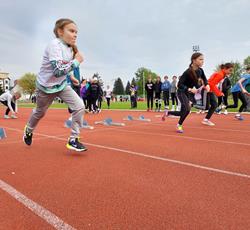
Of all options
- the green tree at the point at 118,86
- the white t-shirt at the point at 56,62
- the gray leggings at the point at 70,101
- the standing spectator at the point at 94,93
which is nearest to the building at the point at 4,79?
the green tree at the point at 118,86

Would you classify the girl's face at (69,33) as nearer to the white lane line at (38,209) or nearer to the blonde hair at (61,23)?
the blonde hair at (61,23)

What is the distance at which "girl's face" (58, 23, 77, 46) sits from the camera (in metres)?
3.46

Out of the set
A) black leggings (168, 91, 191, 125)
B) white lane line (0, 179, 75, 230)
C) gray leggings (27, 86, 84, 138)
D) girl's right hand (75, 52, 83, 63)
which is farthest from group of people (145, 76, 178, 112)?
white lane line (0, 179, 75, 230)

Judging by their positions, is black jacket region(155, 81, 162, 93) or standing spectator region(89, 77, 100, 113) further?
black jacket region(155, 81, 162, 93)

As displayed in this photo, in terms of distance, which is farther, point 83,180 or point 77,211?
point 83,180

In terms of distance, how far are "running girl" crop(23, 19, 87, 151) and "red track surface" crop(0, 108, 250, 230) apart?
674mm

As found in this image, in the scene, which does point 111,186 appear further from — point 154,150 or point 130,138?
point 130,138

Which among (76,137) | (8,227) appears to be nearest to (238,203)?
(8,227)

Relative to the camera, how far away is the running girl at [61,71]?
10.8 feet

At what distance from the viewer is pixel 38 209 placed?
204cm

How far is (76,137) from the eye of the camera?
3.89 meters

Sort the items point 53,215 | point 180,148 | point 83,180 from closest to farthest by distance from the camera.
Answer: point 53,215 < point 83,180 < point 180,148

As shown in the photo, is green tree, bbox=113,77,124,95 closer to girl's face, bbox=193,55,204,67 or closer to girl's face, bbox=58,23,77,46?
girl's face, bbox=193,55,204,67

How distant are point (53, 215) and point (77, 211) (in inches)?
7.5
